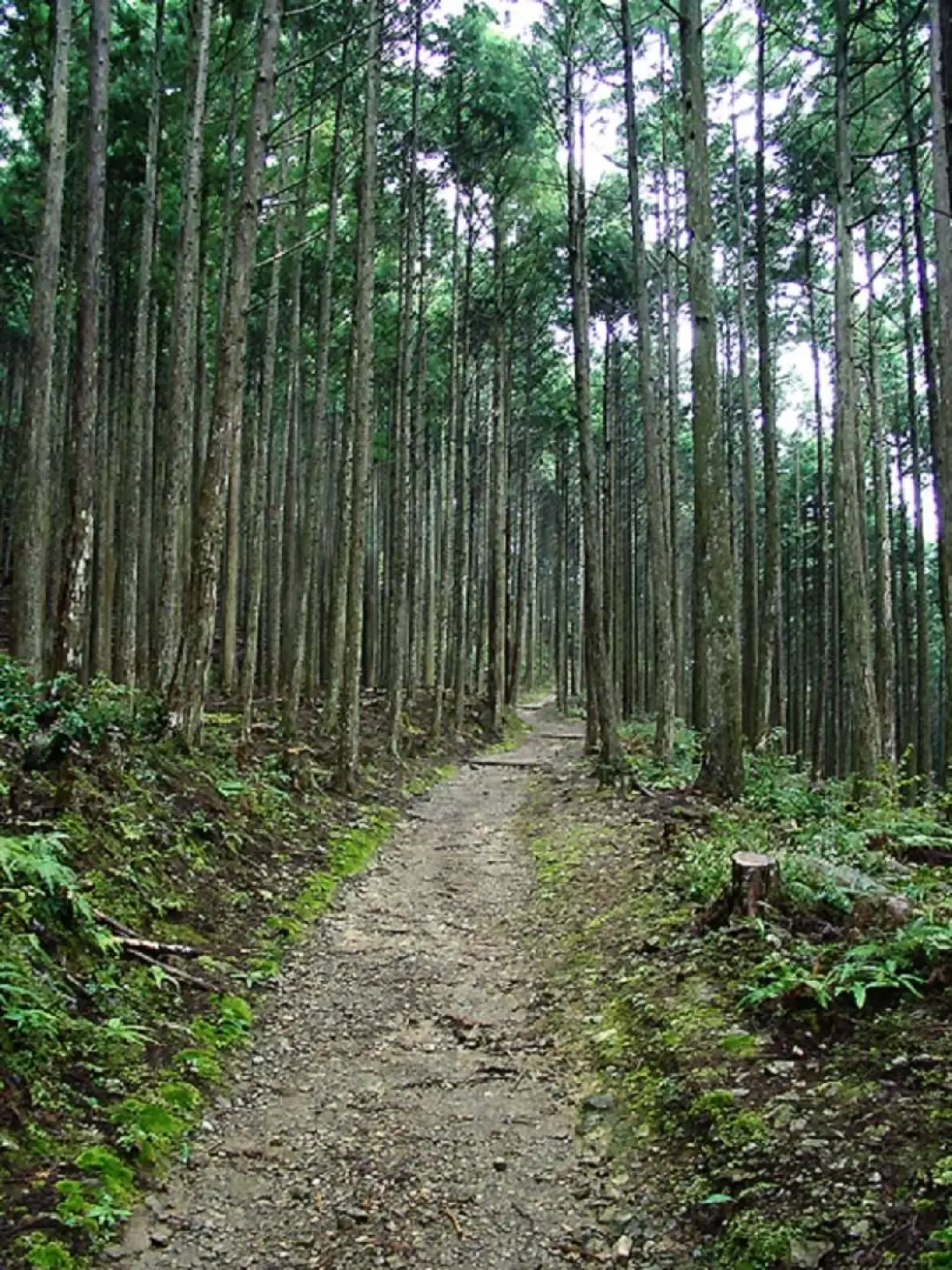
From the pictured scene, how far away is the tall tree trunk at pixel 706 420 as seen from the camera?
32.8 feet

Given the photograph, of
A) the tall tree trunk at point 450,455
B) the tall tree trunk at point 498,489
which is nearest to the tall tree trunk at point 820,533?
the tall tree trunk at point 498,489

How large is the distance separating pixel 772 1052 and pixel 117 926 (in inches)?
142

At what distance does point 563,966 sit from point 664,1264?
3150 millimetres

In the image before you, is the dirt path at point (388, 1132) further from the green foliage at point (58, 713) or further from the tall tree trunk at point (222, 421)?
the tall tree trunk at point (222, 421)

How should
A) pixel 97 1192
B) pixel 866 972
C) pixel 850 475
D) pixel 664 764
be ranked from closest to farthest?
pixel 97 1192 < pixel 866 972 < pixel 850 475 < pixel 664 764

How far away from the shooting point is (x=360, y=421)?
500 inches

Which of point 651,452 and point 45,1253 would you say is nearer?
point 45,1253

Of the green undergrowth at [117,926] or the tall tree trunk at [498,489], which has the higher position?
the tall tree trunk at [498,489]

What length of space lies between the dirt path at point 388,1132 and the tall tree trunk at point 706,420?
3.77 metres

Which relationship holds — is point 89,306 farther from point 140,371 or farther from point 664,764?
point 664,764

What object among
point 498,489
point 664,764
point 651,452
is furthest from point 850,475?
point 498,489

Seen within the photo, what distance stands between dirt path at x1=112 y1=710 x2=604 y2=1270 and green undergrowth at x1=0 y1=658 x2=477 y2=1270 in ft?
0.70

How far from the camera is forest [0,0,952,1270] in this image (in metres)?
4.93

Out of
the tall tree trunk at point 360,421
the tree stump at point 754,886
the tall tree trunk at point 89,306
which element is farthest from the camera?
the tall tree trunk at point 360,421
